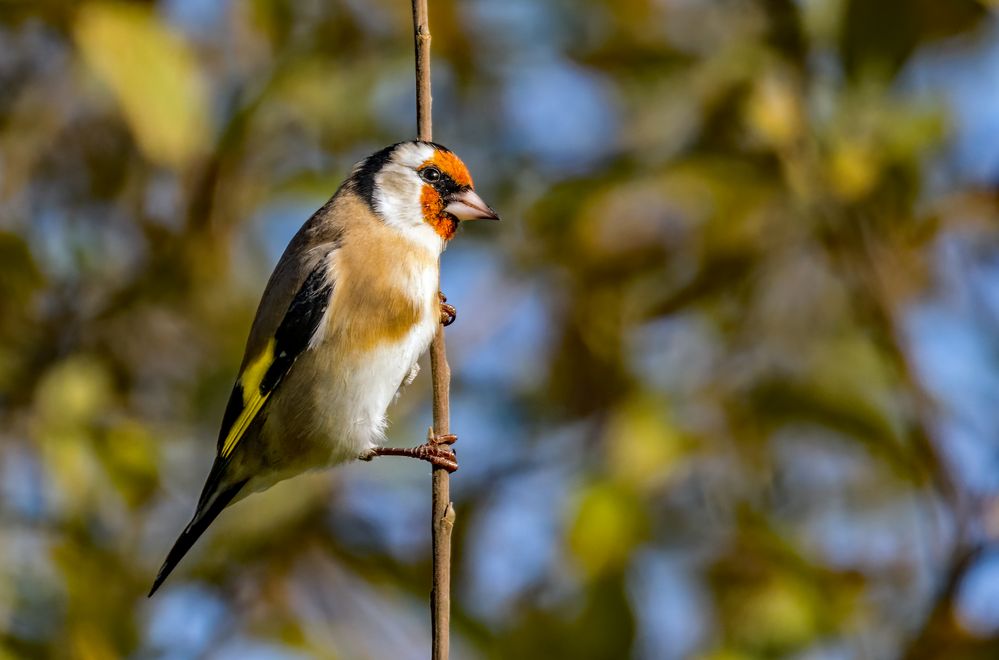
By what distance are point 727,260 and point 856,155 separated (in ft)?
1.34

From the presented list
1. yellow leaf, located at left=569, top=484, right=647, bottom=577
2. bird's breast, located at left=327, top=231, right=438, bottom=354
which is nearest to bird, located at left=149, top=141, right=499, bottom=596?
bird's breast, located at left=327, top=231, right=438, bottom=354

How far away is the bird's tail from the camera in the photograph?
304 cm

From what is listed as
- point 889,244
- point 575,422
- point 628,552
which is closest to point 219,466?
point 575,422

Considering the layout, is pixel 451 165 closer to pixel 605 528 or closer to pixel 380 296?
pixel 380 296

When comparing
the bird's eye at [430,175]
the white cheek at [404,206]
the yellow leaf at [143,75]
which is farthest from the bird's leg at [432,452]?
the yellow leaf at [143,75]

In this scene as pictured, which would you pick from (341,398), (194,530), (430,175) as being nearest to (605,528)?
(341,398)

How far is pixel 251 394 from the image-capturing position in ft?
11.3

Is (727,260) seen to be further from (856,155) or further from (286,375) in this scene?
(286,375)

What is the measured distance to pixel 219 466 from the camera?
133 inches

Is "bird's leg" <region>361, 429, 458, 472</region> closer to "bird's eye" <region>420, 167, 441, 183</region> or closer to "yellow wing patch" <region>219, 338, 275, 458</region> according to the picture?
"yellow wing patch" <region>219, 338, 275, 458</region>

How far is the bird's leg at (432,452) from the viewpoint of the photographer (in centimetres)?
262

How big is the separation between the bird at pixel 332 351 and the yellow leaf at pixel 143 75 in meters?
0.62

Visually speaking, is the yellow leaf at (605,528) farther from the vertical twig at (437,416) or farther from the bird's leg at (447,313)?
the bird's leg at (447,313)

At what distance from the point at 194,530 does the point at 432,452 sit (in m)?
0.71
